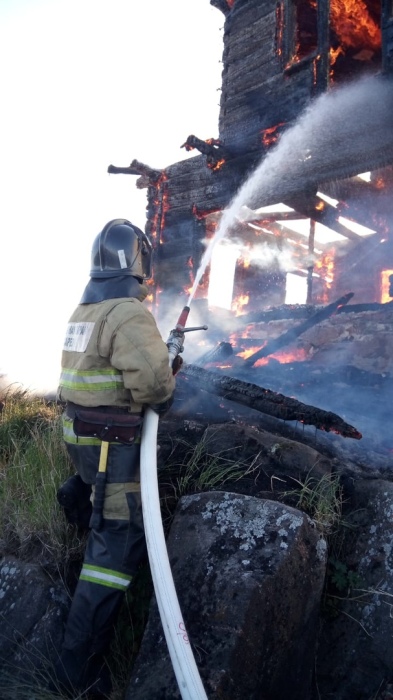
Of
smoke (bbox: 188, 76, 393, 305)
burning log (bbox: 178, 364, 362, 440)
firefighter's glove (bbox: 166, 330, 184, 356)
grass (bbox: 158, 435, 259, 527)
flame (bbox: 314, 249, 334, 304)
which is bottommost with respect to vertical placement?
grass (bbox: 158, 435, 259, 527)

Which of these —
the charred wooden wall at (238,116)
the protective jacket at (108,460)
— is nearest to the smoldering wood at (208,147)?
the charred wooden wall at (238,116)

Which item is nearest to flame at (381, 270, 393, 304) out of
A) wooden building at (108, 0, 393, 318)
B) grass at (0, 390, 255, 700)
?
wooden building at (108, 0, 393, 318)

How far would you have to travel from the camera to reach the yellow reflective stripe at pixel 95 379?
274 centimetres

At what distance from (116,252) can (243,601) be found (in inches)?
80.6

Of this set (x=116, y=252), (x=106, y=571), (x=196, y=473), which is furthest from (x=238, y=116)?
(x=106, y=571)

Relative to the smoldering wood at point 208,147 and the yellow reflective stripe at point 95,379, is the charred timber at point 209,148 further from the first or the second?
the yellow reflective stripe at point 95,379

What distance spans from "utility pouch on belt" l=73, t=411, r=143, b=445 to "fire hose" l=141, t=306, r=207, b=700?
0.23 feet

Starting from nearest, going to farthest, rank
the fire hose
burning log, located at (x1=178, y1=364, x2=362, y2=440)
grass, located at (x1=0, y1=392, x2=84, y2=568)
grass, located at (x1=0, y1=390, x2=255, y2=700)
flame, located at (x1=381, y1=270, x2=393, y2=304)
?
the fire hose < grass, located at (x1=0, y1=390, x2=255, y2=700) < grass, located at (x1=0, y1=392, x2=84, y2=568) < burning log, located at (x1=178, y1=364, x2=362, y2=440) < flame, located at (x1=381, y1=270, x2=393, y2=304)

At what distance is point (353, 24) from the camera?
9102 millimetres

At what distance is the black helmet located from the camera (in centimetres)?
297

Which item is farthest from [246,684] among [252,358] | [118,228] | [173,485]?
[252,358]

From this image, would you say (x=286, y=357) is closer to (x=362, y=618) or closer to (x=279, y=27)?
(x=362, y=618)

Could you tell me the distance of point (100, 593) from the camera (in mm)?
2525

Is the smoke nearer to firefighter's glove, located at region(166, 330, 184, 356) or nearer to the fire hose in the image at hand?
firefighter's glove, located at region(166, 330, 184, 356)
